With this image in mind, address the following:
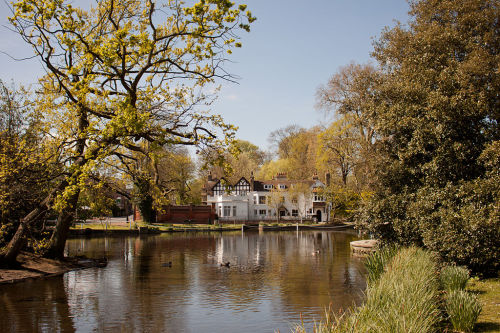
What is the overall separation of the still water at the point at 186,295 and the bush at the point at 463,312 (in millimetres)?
2898

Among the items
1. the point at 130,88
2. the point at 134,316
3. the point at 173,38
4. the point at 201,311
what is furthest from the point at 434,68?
the point at 134,316

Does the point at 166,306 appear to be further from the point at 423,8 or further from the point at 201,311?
the point at 423,8

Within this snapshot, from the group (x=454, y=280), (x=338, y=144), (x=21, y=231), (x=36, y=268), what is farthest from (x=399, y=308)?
(x=338, y=144)

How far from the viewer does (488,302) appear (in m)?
13.4

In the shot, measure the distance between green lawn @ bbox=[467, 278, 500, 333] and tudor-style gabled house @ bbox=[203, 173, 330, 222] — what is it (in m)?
59.1

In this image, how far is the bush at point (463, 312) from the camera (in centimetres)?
1014

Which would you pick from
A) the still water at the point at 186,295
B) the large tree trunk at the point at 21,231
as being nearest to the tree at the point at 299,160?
the still water at the point at 186,295

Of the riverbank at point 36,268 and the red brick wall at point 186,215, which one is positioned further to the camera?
the red brick wall at point 186,215

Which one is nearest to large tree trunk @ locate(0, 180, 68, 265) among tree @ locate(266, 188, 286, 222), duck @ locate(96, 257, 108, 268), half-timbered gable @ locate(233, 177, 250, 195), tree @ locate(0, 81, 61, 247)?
tree @ locate(0, 81, 61, 247)

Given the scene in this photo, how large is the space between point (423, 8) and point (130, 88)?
16386 millimetres

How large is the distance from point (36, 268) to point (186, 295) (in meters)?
8.89

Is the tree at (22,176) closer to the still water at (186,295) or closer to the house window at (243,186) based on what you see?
the still water at (186,295)

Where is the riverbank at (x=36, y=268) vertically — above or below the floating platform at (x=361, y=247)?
above

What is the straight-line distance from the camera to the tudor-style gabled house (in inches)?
3118
